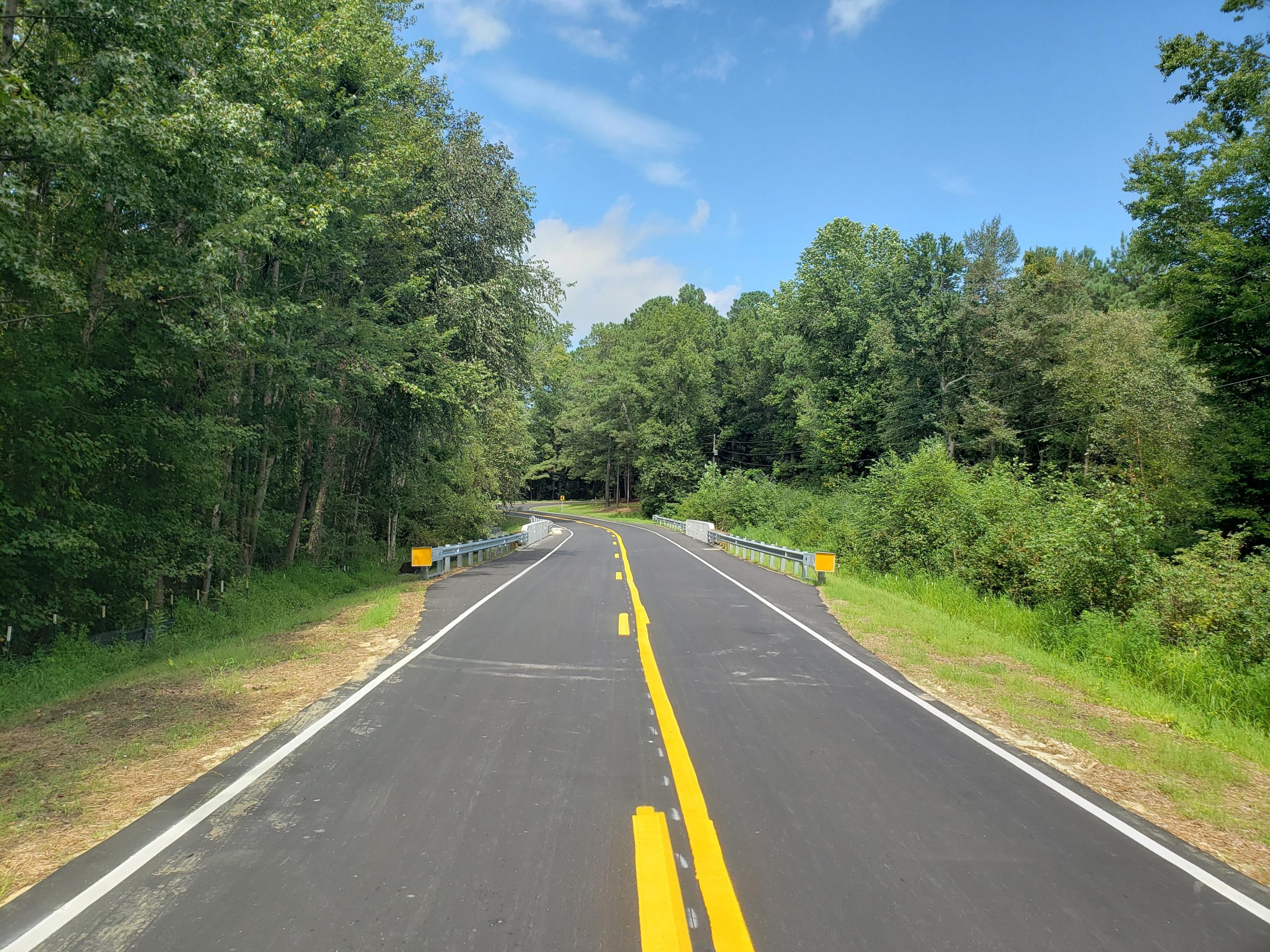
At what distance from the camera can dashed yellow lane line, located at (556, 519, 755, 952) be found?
124 inches

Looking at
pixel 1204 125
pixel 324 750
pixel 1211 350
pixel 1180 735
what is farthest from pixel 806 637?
pixel 1204 125

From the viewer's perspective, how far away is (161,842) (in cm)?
403

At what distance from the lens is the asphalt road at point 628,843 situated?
322 centimetres

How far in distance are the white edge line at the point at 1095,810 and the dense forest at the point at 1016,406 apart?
3819mm


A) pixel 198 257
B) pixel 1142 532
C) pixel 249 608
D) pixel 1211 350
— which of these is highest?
pixel 1211 350

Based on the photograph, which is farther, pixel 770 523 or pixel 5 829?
pixel 770 523

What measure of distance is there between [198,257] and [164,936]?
9087 millimetres

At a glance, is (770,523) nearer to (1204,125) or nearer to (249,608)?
(1204,125)

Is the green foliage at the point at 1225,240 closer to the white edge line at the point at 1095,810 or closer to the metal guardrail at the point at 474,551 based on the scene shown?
the white edge line at the point at 1095,810

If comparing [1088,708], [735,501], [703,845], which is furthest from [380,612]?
[735,501]

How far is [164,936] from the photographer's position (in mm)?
3115

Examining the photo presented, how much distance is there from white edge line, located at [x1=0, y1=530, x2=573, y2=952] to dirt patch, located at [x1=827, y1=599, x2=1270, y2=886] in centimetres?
612

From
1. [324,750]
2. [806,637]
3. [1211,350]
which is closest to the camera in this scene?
[324,750]

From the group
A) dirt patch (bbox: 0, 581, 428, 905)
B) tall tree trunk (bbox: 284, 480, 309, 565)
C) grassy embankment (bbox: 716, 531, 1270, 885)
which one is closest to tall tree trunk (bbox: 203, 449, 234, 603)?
tall tree trunk (bbox: 284, 480, 309, 565)
